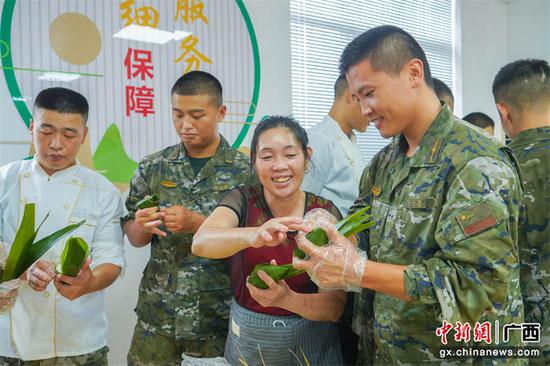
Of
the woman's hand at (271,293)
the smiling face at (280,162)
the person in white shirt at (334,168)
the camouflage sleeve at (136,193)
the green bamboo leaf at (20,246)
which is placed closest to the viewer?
the woman's hand at (271,293)

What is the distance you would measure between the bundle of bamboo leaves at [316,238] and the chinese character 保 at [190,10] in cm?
176

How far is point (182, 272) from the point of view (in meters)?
1.94

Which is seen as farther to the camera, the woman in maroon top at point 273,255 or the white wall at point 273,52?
the white wall at point 273,52

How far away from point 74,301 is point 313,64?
93.5 inches

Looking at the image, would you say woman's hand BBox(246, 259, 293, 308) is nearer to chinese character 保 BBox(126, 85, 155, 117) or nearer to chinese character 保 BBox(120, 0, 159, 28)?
chinese character 保 BBox(126, 85, 155, 117)

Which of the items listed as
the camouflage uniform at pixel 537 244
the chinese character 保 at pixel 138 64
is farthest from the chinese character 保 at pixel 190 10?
the camouflage uniform at pixel 537 244

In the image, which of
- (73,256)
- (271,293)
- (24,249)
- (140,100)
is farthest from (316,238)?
(140,100)

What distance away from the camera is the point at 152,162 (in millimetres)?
2062

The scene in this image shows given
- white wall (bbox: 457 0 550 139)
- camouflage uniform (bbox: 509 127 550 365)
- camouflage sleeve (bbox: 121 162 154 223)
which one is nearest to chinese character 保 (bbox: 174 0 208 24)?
camouflage sleeve (bbox: 121 162 154 223)

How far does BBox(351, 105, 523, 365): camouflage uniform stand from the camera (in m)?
1.08

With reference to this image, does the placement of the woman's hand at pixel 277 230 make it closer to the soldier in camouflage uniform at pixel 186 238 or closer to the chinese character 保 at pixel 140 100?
the soldier in camouflage uniform at pixel 186 238

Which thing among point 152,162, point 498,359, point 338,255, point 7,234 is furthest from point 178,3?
point 498,359

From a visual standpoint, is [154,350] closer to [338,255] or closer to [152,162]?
[152,162]

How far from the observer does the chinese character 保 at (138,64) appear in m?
2.39
